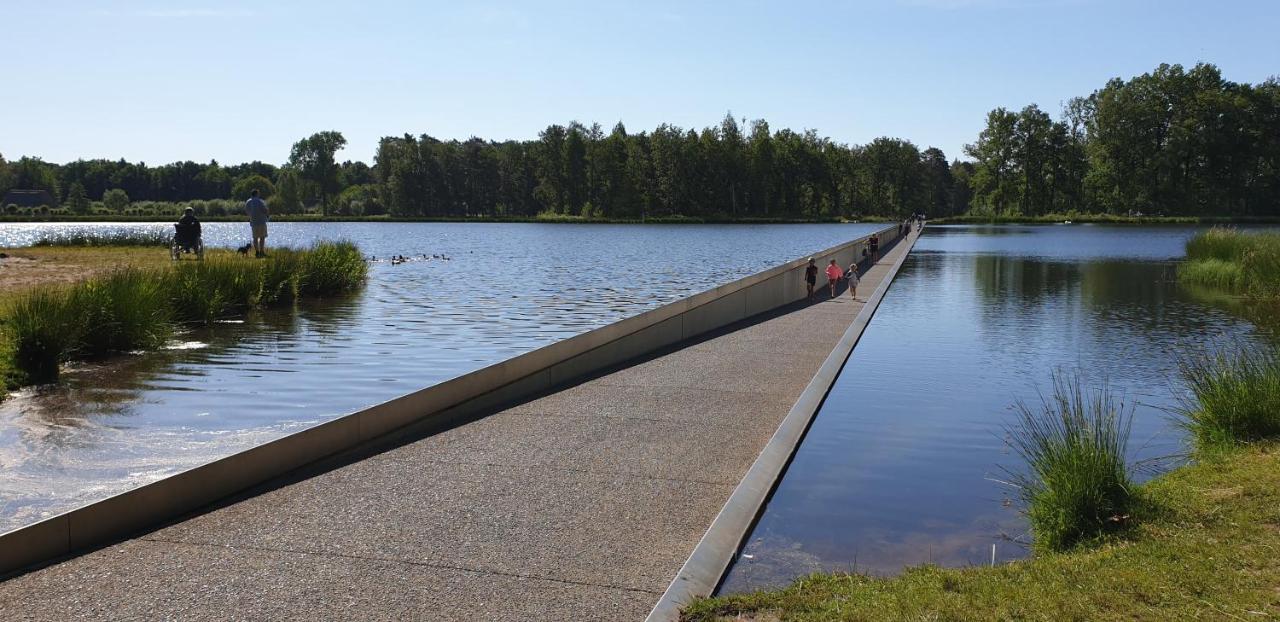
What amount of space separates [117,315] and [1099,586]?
46.8 feet

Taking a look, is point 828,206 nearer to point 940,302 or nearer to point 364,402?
point 940,302

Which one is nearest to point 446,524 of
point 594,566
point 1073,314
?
point 594,566

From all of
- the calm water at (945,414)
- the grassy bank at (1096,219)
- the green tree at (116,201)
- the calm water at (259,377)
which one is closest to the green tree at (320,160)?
the green tree at (116,201)

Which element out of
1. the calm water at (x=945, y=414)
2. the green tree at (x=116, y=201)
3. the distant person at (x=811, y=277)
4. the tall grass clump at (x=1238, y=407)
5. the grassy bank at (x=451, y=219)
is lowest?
the calm water at (x=945, y=414)

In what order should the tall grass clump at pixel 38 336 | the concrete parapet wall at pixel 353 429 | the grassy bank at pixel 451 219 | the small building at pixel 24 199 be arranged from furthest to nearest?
the small building at pixel 24 199
the grassy bank at pixel 451 219
the tall grass clump at pixel 38 336
the concrete parapet wall at pixel 353 429

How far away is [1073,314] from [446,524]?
20588mm

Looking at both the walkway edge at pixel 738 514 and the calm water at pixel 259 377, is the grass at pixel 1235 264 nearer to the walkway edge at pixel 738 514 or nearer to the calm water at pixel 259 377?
the calm water at pixel 259 377

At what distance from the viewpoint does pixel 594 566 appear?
5477 mm

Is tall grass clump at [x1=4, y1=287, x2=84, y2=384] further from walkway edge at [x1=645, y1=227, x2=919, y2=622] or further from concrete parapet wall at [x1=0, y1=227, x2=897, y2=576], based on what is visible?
walkway edge at [x1=645, y1=227, x2=919, y2=622]

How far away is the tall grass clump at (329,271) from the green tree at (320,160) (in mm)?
123737

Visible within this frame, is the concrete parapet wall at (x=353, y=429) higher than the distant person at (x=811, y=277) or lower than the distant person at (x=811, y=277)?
lower

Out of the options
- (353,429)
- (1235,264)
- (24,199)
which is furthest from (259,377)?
(24,199)

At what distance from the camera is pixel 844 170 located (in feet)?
429

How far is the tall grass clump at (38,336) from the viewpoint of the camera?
1277 centimetres
